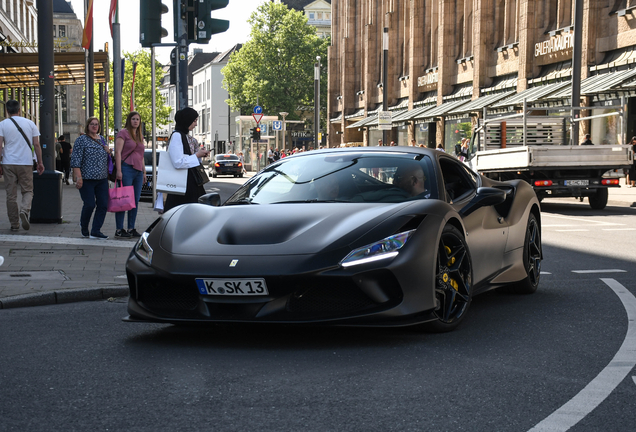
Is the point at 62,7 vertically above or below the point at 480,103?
above

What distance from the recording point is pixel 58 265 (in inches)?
347

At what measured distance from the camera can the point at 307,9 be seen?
377 feet

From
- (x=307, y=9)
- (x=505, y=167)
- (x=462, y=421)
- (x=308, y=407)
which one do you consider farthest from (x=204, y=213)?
(x=307, y=9)

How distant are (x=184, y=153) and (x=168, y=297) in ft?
15.7

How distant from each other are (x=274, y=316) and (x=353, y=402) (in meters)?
1.05

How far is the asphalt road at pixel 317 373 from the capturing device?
12.1 feet

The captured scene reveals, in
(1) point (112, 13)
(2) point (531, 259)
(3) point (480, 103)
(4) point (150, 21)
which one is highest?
(1) point (112, 13)

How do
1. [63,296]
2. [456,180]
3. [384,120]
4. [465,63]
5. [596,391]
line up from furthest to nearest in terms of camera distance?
[465,63] < [384,120] < [63,296] < [456,180] < [596,391]

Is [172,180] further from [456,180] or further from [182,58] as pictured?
[456,180]

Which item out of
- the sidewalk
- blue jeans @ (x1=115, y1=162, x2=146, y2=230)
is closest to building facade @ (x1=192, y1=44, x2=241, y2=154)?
blue jeans @ (x1=115, y1=162, x2=146, y2=230)

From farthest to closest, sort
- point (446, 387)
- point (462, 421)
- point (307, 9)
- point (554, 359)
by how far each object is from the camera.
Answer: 1. point (307, 9)
2. point (554, 359)
3. point (446, 387)
4. point (462, 421)

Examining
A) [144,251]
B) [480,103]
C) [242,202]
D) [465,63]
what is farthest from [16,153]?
[465,63]

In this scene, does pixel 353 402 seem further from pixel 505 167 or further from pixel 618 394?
pixel 505 167

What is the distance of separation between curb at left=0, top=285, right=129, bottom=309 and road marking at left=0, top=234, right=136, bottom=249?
3.37m
